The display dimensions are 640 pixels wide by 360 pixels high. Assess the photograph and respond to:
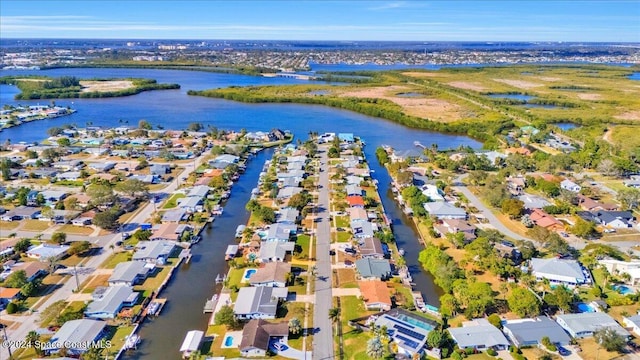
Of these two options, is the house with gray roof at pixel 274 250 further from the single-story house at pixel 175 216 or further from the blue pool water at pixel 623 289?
the blue pool water at pixel 623 289

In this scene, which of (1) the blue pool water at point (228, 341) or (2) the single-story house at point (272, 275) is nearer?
(1) the blue pool water at point (228, 341)

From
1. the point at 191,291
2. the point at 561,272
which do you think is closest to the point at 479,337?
the point at 561,272

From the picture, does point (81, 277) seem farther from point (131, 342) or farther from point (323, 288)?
point (323, 288)

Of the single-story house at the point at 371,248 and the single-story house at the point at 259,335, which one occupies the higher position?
the single-story house at the point at 371,248

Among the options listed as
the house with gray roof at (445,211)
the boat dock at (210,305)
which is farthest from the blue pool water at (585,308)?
the boat dock at (210,305)

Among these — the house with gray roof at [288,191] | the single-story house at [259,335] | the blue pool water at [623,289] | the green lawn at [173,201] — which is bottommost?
the blue pool water at [623,289]

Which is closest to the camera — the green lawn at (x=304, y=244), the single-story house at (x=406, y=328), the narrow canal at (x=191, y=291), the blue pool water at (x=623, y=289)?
the single-story house at (x=406, y=328)

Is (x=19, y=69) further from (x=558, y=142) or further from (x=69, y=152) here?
(x=558, y=142)

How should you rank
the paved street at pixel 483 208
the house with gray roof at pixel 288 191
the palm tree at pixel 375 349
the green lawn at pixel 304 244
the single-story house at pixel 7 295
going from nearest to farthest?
the palm tree at pixel 375 349
the single-story house at pixel 7 295
the green lawn at pixel 304 244
the paved street at pixel 483 208
the house with gray roof at pixel 288 191
